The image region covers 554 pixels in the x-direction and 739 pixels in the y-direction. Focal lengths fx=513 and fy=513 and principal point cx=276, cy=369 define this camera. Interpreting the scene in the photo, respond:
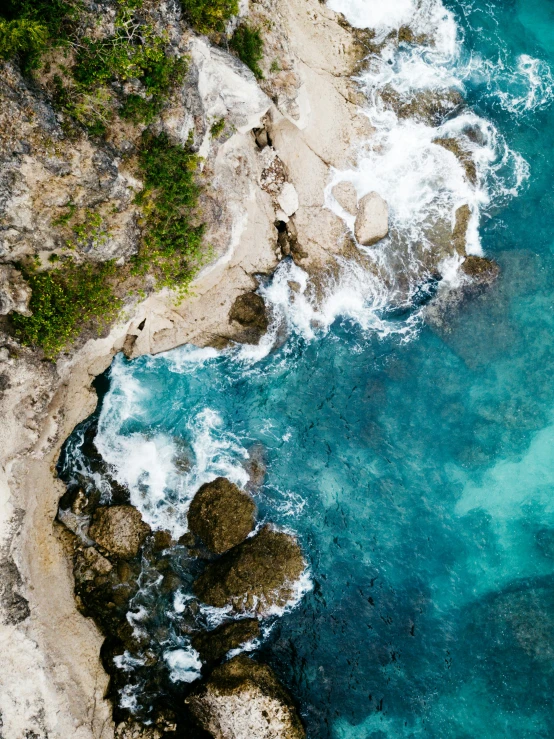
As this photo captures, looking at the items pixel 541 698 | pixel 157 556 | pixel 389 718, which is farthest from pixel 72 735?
pixel 541 698

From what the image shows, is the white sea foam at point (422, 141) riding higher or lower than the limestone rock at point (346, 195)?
higher

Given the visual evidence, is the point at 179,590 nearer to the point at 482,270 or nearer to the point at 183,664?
the point at 183,664

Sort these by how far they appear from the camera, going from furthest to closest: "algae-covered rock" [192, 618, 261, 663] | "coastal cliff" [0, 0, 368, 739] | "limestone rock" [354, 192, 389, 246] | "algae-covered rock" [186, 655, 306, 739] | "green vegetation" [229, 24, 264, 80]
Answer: "limestone rock" [354, 192, 389, 246]
"algae-covered rock" [192, 618, 261, 663]
"algae-covered rock" [186, 655, 306, 739]
"green vegetation" [229, 24, 264, 80]
"coastal cliff" [0, 0, 368, 739]

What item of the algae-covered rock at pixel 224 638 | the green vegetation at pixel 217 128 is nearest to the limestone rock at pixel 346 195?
the green vegetation at pixel 217 128

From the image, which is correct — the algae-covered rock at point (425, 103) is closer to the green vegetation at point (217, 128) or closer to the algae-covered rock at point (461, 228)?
the algae-covered rock at point (461, 228)

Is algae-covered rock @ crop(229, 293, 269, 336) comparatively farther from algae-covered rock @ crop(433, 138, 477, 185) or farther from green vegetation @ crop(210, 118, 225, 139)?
algae-covered rock @ crop(433, 138, 477, 185)

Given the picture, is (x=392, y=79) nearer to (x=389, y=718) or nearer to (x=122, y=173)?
(x=122, y=173)

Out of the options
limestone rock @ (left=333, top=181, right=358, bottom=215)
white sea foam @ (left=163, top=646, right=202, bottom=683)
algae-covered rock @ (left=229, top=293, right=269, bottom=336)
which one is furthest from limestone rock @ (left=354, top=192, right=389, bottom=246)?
white sea foam @ (left=163, top=646, right=202, bottom=683)
